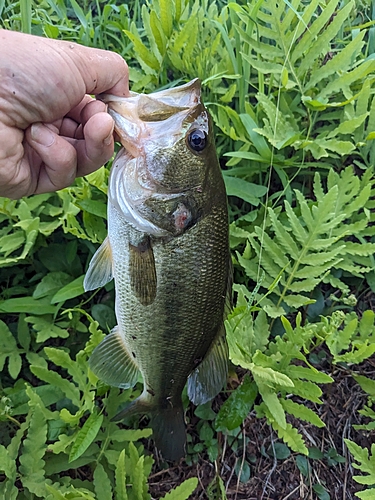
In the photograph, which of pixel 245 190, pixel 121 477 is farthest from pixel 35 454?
pixel 245 190

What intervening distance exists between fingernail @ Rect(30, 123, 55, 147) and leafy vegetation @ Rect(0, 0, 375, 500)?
57 cm

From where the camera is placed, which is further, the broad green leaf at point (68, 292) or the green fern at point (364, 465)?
the broad green leaf at point (68, 292)

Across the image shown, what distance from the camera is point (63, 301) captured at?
2.39 metres

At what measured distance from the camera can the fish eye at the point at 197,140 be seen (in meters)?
1.72

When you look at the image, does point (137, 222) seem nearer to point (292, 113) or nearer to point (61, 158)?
point (61, 158)

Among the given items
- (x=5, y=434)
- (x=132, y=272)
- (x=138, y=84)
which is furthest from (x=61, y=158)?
(x=5, y=434)

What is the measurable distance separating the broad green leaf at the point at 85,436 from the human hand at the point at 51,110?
1013mm

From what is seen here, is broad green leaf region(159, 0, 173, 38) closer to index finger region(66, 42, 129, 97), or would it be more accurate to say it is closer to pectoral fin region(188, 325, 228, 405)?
index finger region(66, 42, 129, 97)

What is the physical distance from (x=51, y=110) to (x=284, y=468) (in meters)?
2.04

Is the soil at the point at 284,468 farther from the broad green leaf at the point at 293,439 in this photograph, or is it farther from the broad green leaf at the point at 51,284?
the broad green leaf at the point at 51,284

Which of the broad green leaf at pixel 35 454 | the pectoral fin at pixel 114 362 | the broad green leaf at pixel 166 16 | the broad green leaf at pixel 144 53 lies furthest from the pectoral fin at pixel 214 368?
the broad green leaf at pixel 166 16

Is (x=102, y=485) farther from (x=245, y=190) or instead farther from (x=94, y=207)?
(x=245, y=190)

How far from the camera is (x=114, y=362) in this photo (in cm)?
197

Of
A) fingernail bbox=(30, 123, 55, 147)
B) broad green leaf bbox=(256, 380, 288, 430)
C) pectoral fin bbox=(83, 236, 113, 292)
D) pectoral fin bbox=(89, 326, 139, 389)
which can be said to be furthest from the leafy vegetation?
fingernail bbox=(30, 123, 55, 147)
